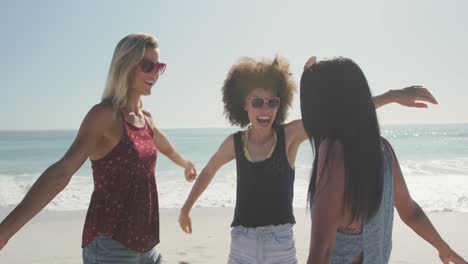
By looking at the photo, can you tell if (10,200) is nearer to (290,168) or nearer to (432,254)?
(432,254)

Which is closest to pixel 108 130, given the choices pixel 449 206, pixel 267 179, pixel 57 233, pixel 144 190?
pixel 144 190

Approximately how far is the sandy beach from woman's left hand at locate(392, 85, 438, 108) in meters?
4.88

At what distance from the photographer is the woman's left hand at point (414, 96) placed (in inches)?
88.3

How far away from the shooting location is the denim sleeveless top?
1.79m

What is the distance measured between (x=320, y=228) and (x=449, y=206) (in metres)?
11.1

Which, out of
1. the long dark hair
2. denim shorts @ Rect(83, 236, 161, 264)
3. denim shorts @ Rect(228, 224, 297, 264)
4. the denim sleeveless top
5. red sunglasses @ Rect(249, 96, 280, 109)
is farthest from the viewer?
red sunglasses @ Rect(249, 96, 280, 109)

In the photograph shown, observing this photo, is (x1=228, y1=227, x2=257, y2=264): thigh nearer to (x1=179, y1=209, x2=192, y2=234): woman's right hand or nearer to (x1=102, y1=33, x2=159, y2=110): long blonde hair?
(x1=179, y1=209, x2=192, y2=234): woman's right hand

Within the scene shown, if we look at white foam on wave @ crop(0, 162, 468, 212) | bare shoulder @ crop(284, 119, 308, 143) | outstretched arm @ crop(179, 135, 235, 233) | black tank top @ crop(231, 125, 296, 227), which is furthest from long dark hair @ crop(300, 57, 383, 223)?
white foam on wave @ crop(0, 162, 468, 212)

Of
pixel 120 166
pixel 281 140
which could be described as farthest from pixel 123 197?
pixel 281 140

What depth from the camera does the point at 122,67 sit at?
2760 mm

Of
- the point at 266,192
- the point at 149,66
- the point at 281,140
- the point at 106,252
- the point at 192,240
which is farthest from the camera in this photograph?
the point at 192,240

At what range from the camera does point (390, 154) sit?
1.92 m

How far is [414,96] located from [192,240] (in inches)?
256

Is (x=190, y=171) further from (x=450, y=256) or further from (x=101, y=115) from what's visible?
(x=450, y=256)
